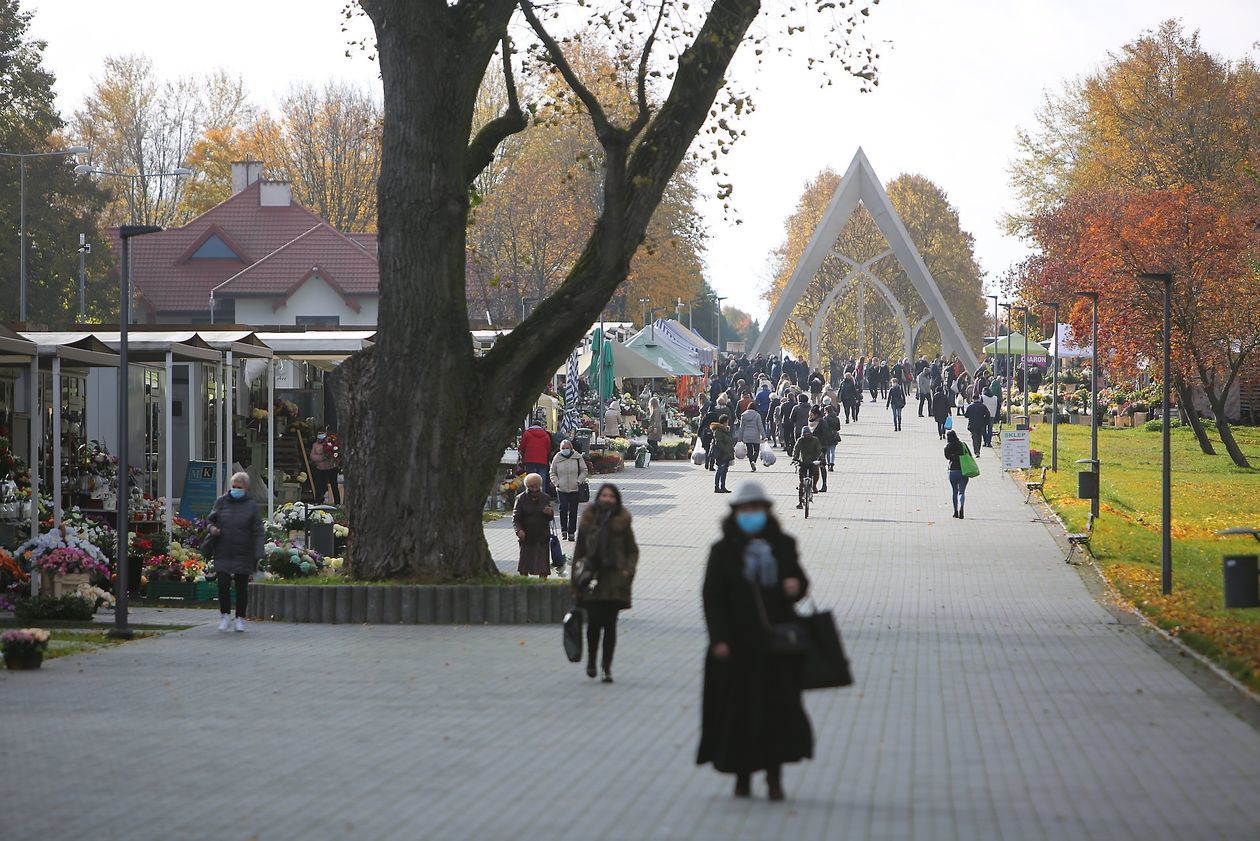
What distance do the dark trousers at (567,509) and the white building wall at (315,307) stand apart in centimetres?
3945

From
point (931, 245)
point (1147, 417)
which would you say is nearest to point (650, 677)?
point (1147, 417)

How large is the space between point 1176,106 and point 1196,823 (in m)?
62.1

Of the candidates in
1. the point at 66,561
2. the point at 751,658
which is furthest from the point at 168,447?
the point at 751,658

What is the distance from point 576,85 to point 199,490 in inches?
343

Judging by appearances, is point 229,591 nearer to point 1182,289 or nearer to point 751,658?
point 751,658

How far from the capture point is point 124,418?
18172mm

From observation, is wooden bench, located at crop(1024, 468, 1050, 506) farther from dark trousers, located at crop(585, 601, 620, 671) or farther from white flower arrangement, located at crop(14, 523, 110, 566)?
dark trousers, located at crop(585, 601, 620, 671)

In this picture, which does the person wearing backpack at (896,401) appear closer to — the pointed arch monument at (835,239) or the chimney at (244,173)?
the pointed arch monument at (835,239)

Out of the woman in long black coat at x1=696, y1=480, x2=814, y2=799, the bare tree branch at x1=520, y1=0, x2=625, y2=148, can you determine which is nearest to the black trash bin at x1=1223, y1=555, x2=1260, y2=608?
the bare tree branch at x1=520, y1=0, x2=625, y2=148

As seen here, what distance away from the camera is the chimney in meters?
73.4

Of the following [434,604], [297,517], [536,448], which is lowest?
[434,604]

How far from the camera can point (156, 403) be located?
28953 mm

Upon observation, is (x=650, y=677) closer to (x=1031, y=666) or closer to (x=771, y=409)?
(x=1031, y=666)

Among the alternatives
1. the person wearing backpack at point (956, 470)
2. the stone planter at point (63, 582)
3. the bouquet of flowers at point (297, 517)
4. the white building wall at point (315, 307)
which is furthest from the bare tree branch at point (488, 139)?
the white building wall at point (315, 307)
